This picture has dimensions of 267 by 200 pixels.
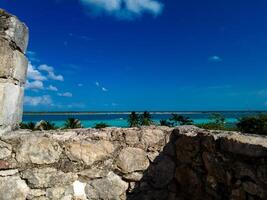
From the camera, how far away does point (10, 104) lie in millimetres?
2670

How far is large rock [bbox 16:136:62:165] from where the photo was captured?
8.50 feet

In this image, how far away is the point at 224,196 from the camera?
2455mm

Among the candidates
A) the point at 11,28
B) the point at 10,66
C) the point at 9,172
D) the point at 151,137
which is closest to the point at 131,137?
the point at 151,137

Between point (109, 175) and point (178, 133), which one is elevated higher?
point (178, 133)

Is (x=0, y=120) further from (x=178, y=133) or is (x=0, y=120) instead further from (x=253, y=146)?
(x=253, y=146)

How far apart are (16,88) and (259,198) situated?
2221mm

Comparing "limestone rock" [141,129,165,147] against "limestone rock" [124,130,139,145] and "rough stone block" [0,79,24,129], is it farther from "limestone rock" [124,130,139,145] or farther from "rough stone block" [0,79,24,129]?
"rough stone block" [0,79,24,129]

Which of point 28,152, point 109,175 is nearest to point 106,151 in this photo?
point 109,175

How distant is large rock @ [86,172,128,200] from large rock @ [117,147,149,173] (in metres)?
0.12

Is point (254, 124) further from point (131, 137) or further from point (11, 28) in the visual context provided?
point (11, 28)

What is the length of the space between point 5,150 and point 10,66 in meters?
0.73

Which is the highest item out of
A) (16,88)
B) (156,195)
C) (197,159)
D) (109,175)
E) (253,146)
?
(16,88)

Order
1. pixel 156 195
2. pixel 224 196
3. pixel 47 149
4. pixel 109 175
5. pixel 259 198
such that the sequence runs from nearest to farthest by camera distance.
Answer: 1. pixel 259 198
2. pixel 224 196
3. pixel 47 149
4. pixel 109 175
5. pixel 156 195

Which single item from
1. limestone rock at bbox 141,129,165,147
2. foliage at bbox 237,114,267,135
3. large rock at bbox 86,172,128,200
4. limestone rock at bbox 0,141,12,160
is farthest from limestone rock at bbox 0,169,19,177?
foliage at bbox 237,114,267,135
